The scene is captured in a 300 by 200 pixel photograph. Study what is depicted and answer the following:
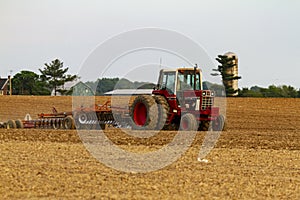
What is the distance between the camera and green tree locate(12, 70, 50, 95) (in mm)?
70062

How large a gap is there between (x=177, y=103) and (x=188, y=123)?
0.91 m

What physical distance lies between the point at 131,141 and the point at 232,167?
6.00 m

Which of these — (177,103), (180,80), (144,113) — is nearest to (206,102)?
(177,103)

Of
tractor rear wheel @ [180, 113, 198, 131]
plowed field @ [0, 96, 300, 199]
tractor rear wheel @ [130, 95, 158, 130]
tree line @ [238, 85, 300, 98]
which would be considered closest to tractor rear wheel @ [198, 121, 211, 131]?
tractor rear wheel @ [180, 113, 198, 131]

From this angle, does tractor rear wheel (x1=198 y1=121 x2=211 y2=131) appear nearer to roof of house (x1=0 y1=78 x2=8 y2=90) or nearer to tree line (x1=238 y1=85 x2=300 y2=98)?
tree line (x1=238 y1=85 x2=300 y2=98)

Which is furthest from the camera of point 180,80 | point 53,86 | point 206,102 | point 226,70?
point 53,86

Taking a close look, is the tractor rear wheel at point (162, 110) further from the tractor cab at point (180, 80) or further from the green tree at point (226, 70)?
the green tree at point (226, 70)

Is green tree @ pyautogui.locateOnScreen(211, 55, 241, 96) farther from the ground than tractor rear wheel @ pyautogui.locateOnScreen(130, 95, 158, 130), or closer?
farther from the ground

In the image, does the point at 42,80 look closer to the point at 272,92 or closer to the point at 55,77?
the point at 55,77

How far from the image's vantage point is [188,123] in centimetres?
2061

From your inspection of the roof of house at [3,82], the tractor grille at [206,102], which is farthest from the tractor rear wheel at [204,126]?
the roof of house at [3,82]

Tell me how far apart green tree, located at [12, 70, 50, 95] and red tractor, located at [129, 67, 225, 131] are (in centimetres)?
4929

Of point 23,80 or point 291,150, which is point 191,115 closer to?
point 291,150

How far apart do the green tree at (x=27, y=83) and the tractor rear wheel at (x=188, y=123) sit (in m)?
50.2
